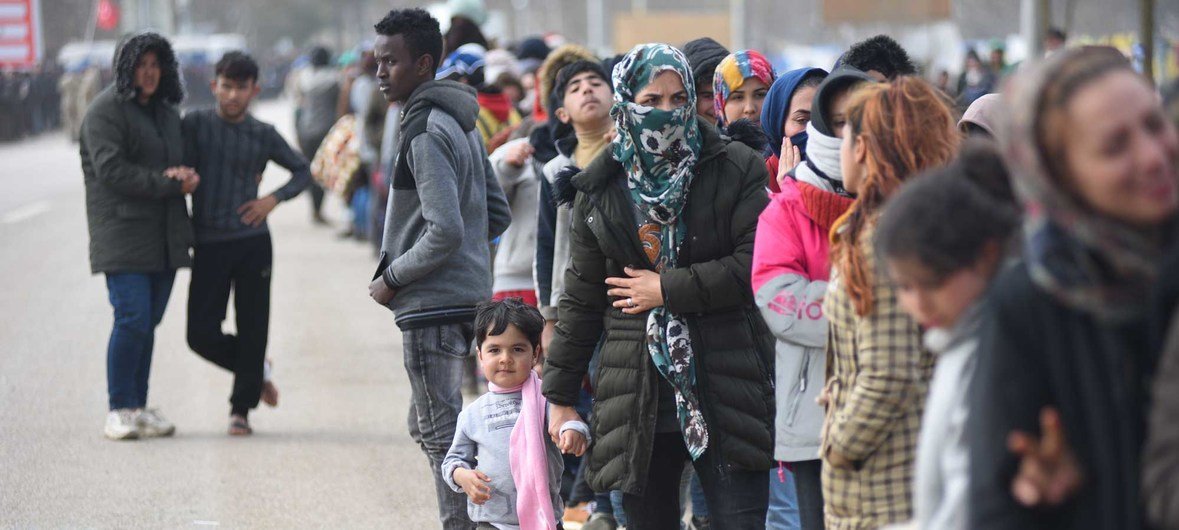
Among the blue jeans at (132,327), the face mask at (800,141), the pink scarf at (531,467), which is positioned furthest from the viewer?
→ the blue jeans at (132,327)

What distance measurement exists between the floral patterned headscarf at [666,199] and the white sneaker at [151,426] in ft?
13.3

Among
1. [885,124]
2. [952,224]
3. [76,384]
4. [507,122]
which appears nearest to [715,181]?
[885,124]

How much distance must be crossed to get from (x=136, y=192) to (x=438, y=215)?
110 inches

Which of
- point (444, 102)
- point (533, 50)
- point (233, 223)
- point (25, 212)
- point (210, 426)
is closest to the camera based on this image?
point (444, 102)

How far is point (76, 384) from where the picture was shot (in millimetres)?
9086

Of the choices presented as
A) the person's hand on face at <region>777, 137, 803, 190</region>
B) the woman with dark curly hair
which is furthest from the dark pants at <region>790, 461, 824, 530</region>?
the woman with dark curly hair

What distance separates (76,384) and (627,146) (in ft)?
19.1

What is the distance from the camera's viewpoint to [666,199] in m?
4.20

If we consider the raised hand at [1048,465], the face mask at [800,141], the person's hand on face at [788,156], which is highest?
the face mask at [800,141]

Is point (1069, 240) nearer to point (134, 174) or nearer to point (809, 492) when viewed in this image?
point (809, 492)

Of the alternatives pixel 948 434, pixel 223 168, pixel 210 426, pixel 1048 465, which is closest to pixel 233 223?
pixel 223 168

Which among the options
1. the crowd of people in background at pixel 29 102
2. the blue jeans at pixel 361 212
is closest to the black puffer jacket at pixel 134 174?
the blue jeans at pixel 361 212

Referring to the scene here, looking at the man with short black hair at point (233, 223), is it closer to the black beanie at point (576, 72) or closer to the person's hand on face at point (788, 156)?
the black beanie at point (576, 72)

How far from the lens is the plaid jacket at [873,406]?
10.3ft
